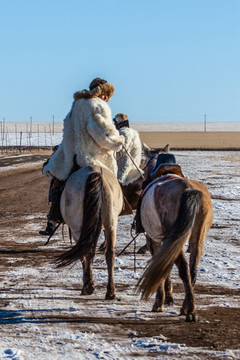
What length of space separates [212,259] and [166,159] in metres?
2.33

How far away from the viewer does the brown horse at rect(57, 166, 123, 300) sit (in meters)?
6.87

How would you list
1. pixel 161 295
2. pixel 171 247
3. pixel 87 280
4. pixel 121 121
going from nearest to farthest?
1. pixel 171 247
2. pixel 161 295
3. pixel 87 280
4. pixel 121 121

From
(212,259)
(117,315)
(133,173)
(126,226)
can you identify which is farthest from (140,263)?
(126,226)

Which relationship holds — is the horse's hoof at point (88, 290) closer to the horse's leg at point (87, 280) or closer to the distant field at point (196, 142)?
the horse's leg at point (87, 280)

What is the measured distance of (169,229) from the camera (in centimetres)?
619

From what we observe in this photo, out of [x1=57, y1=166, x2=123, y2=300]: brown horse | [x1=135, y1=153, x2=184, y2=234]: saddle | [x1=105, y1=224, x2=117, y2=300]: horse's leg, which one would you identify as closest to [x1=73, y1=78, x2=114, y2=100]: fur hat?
[x1=57, y1=166, x2=123, y2=300]: brown horse

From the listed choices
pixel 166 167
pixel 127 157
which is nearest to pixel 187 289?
pixel 166 167

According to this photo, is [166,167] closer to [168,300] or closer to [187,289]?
[168,300]

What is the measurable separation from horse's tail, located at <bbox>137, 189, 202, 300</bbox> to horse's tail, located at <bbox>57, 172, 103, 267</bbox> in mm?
971

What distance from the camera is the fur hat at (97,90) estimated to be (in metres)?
8.02

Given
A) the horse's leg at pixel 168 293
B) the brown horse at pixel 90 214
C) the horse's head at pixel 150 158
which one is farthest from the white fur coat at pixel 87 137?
the horse's leg at pixel 168 293

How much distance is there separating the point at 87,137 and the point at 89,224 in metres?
1.45

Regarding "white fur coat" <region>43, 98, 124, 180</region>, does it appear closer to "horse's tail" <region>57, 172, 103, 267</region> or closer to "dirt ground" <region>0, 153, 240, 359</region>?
"horse's tail" <region>57, 172, 103, 267</region>

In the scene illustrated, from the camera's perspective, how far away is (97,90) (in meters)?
8.16
